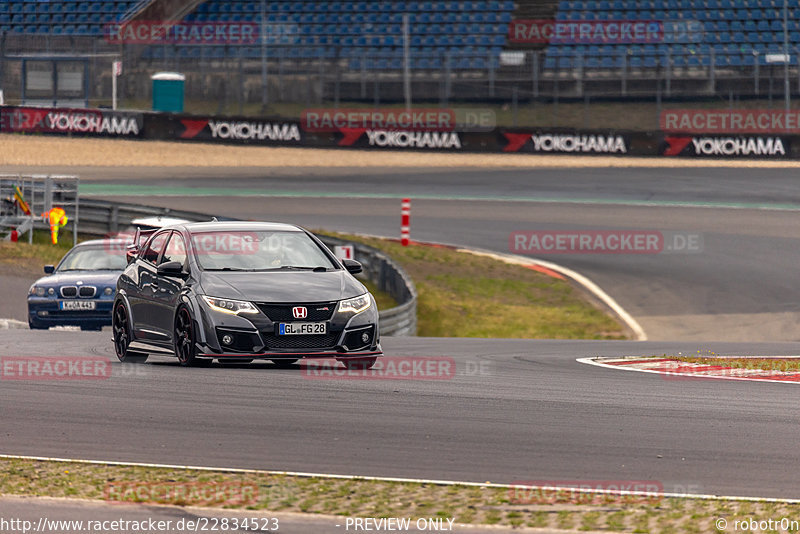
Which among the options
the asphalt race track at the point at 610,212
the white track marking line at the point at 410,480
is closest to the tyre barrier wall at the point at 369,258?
the asphalt race track at the point at 610,212

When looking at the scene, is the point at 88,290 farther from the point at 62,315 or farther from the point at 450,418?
the point at 450,418

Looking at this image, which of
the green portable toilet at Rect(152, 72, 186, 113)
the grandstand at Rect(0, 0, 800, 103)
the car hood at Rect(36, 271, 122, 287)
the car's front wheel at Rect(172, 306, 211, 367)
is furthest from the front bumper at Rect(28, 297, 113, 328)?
the green portable toilet at Rect(152, 72, 186, 113)

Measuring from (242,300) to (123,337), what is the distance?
2059 millimetres

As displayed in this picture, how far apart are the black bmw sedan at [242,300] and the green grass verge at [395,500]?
10.2ft

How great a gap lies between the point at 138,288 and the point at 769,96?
3733cm

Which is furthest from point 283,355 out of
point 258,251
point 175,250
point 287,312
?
point 175,250

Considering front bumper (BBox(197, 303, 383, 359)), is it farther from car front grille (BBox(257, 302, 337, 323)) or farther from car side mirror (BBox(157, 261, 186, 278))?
car side mirror (BBox(157, 261, 186, 278))

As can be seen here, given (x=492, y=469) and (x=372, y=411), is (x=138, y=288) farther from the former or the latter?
(x=492, y=469)

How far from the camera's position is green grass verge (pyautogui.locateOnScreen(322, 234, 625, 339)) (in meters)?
20.5

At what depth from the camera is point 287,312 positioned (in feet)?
32.3

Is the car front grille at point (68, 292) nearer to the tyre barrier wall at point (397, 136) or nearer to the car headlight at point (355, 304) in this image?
the car headlight at point (355, 304)

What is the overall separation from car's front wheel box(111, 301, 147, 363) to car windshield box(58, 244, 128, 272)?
5697 mm

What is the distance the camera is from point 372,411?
8.66 meters

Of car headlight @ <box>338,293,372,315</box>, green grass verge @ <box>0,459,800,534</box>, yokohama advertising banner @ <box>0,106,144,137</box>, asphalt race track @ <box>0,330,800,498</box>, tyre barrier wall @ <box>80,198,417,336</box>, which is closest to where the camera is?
green grass verge @ <box>0,459,800,534</box>
